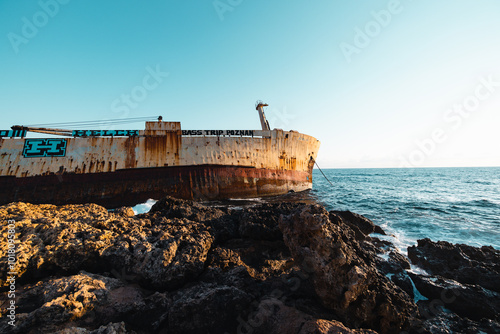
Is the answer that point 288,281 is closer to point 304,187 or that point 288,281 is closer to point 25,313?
point 25,313

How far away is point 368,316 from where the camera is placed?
2.81 m

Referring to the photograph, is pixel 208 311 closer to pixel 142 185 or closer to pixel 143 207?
pixel 143 207

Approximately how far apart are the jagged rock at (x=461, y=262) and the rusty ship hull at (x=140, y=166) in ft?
34.5

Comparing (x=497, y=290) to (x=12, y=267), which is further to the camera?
(x=497, y=290)

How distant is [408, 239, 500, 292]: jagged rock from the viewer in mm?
4945

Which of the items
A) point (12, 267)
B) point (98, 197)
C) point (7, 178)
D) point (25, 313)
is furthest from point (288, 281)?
point (7, 178)

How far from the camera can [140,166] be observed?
13070mm

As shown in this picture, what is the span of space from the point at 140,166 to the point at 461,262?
15349 mm

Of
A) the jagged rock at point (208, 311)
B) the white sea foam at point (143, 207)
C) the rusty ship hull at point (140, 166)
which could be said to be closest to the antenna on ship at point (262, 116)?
the rusty ship hull at point (140, 166)

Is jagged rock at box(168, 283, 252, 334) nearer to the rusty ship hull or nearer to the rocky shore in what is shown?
the rocky shore

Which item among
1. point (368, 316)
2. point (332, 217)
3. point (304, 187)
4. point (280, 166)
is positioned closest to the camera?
point (368, 316)

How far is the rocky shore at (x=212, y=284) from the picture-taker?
8.89 ft

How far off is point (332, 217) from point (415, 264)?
300 centimetres

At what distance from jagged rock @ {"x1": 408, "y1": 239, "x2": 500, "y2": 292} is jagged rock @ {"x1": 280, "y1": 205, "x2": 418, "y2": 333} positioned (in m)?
3.42
